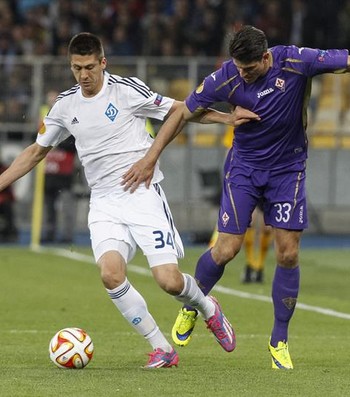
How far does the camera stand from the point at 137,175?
27.2ft

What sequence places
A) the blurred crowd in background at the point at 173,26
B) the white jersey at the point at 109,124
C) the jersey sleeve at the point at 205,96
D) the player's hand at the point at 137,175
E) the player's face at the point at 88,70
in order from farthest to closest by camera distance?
1. the blurred crowd in background at the point at 173,26
2. the jersey sleeve at the point at 205,96
3. the white jersey at the point at 109,124
4. the player's hand at the point at 137,175
5. the player's face at the point at 88,70

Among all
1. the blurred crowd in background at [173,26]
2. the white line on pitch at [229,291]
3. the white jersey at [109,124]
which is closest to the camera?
the white jersey at [109,124]

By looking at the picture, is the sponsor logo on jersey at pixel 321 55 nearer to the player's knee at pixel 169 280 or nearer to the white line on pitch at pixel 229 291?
the player's knee at pixel 169 280

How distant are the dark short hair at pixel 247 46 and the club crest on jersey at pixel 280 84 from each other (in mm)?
324

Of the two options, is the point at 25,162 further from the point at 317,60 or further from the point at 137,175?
the point at 317,60

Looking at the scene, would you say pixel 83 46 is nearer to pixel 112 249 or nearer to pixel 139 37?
pixel 112 249

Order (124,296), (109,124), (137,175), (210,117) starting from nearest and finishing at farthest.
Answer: (124,296), (137,175), (109,124), (210,117)

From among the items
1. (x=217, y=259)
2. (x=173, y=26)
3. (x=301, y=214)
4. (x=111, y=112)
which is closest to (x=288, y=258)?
(x=301, y=214)

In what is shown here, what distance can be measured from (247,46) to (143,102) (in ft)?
2.81

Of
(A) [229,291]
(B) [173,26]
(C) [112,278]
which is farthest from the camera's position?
(B) [173,26]

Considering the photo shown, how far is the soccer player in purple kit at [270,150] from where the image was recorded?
27.5ft

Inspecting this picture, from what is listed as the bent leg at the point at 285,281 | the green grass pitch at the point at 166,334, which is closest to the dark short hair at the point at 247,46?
the bent leg at the point at 285,281

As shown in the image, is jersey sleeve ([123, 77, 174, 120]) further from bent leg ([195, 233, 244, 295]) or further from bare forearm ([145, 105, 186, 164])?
bent leg ([195, 233, 244, 295])

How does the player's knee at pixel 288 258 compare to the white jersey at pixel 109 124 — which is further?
the player's knee at pixel 288 258
